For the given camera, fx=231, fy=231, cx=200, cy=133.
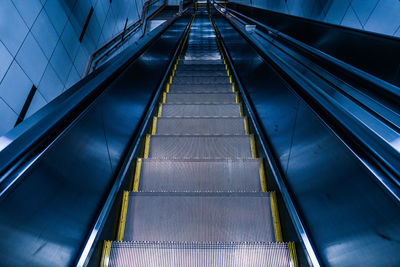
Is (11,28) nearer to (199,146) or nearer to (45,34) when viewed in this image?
(45,34)

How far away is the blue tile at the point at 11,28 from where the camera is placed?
2.92 metres

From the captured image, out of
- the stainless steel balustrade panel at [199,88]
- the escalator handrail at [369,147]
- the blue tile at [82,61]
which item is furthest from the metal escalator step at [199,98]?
the blue tile at [82,61]

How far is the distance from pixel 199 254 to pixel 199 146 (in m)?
1.12

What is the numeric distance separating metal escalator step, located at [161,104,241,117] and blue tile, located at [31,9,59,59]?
2.45 meters

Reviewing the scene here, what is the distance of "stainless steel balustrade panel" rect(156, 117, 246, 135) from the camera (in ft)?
8.48

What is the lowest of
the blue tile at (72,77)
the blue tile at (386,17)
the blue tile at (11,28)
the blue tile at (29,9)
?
the blue tile at (11,28)

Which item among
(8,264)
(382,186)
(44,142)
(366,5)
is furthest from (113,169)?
(366,5)

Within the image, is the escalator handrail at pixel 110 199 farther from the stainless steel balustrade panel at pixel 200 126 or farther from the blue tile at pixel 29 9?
the blue tile at pixel 29 9

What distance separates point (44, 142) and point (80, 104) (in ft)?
1.02

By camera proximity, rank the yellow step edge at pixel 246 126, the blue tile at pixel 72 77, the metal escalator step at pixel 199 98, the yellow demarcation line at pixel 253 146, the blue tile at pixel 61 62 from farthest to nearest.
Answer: the blue tile at pixel 72 77 → the blue tile at pixel 61 62 → the metal escalator step at pixel 199 98 → the yellow step edge at pixel 246 126 → the yellow demarcation line at pixel 253 146

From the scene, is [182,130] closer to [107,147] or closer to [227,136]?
[227,136]

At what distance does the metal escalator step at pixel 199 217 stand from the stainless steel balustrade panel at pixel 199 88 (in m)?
2.34

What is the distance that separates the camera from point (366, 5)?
405 centimetres

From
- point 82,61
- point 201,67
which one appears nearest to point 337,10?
point 201,67
